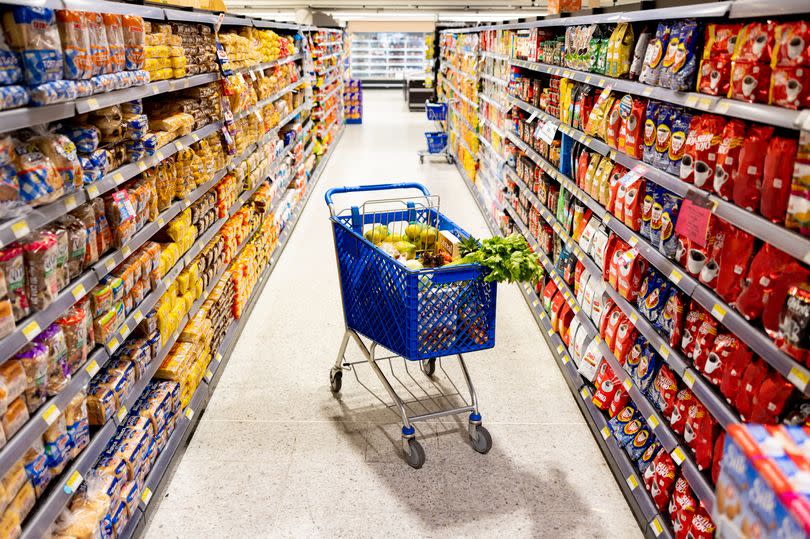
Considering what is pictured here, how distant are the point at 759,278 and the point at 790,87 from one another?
0.54 m

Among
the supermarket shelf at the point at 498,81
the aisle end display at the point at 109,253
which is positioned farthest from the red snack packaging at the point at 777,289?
the supermarket shelf at the point at 498,81

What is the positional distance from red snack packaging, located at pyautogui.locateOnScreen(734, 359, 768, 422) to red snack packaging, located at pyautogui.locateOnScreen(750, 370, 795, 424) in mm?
21

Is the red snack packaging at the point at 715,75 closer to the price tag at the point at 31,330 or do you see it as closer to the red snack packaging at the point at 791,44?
the red snack packaging at the point at 791,44

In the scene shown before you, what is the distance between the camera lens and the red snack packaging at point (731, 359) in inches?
77.3

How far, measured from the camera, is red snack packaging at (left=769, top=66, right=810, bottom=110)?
1.66m

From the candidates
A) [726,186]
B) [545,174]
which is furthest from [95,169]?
[545,174]

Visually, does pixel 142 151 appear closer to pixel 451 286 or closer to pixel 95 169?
pixel 95 169

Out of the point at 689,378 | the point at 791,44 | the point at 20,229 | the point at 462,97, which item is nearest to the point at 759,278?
the point at 689,378

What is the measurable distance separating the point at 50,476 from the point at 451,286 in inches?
64.5

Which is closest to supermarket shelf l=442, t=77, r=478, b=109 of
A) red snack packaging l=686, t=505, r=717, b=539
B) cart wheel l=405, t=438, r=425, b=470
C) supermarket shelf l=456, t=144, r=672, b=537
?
supermarket shelf l=456, t=144, r=672, b=537

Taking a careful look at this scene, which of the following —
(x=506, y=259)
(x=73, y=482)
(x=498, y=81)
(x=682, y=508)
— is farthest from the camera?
(x=498, y=81)

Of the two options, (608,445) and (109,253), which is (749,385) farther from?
(109,253)

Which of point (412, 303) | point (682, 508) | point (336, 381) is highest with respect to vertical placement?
point (412, 303)

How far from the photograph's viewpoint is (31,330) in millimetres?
1835
